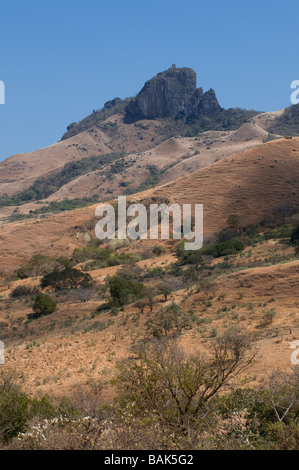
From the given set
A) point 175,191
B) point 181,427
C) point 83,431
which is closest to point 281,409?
point 181,427

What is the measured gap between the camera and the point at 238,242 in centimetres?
3278

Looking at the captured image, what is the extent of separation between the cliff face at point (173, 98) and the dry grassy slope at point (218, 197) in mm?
75553

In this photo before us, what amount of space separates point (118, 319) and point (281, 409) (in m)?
12.0

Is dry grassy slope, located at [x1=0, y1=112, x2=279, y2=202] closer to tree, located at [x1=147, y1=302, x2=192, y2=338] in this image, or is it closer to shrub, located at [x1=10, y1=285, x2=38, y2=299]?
shrub, located at [x1=10, y1=285, x2=38, y2=299]

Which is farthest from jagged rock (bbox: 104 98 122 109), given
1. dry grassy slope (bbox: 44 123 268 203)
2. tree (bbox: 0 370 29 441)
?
tree (bbox: 0 370 29 441)

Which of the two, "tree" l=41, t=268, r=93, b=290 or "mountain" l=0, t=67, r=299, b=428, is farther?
"tree" l=41, t=268, r=93, b=290

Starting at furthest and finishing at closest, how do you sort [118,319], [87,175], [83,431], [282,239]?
[87,175], [282,239], [118,319], [83,431]

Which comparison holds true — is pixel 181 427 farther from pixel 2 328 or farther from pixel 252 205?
pixel 252 205

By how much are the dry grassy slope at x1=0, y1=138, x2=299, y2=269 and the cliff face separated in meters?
75.6

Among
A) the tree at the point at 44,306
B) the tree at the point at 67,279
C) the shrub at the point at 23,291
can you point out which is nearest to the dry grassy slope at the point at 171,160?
the shrub at the point at 23,291

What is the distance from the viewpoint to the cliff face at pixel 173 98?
5084 inches

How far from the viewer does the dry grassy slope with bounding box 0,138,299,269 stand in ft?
144

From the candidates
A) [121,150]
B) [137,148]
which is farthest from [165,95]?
[121,150]

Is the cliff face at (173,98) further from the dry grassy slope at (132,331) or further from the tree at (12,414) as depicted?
the tree at (12,414)
